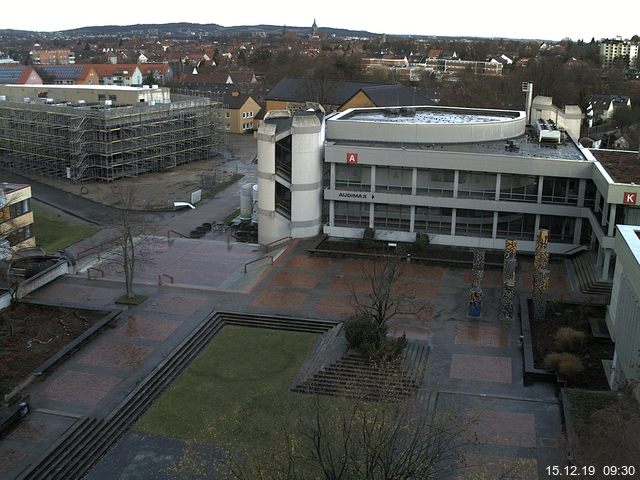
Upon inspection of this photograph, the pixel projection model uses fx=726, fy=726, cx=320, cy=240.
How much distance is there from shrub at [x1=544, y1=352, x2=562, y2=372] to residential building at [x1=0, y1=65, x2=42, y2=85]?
303 ft

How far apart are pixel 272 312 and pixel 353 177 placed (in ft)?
42.0

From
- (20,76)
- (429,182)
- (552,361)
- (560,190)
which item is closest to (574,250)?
(560,190)

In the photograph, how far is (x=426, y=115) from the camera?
48781 millimetres

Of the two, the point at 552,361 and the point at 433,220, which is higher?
the point at 433,220

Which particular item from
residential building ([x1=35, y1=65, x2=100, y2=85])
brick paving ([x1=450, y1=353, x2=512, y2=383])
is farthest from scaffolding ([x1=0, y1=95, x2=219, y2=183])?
residential building ([x1=35, y1=65, x2=100, y2=85])

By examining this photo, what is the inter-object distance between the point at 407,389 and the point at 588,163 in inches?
743

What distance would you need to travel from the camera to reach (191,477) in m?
19.9

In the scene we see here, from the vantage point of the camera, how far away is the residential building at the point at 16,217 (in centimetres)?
3794

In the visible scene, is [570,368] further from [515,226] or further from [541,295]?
[515,226]

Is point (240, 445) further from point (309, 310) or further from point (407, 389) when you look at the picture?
point (309, 310)

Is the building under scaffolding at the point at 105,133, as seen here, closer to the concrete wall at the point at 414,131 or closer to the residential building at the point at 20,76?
the concrete wall at the point at 414,131

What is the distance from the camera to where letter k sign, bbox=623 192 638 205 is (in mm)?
31656

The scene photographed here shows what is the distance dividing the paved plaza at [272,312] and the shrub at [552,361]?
93 centimetres

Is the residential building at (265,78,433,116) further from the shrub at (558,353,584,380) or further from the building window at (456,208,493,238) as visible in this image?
the shrub at (558,353,584,380)
